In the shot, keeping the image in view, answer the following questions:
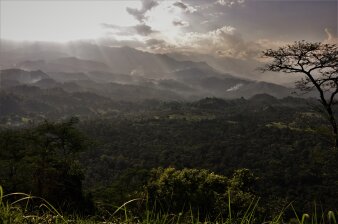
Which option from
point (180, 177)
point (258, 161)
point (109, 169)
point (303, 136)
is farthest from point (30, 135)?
point (303, 136)

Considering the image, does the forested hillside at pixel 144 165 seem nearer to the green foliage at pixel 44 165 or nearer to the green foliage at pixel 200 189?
the green foliage at pixel 44 165

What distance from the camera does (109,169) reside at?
140 m

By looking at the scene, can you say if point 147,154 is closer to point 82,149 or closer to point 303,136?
point 303,136

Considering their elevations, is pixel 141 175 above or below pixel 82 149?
below

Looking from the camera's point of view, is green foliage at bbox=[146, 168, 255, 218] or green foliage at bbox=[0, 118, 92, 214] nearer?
green foliage at bbox=[0, 118, 92, 214]

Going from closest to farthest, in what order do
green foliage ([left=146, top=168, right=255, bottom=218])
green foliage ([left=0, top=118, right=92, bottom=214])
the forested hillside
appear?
1. green foliage ([left=0, top=118, right=92, bottom=214])
2. the forested hillside
3. green foliage ([left=146, top=168, right=255, bottom=218])

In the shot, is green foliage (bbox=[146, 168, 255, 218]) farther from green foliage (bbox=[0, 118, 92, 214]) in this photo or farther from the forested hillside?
green foliage (bbox=[0, 118, 92, 214])

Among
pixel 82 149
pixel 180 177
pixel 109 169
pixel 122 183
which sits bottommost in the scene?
pixel 109 169

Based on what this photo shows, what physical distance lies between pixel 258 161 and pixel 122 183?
295ft

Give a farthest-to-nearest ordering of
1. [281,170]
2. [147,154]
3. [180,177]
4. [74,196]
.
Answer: [147,154]
[281,170]
[180,177]
[74,196]

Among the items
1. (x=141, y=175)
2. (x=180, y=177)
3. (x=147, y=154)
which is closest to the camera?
(x=180, y=177)

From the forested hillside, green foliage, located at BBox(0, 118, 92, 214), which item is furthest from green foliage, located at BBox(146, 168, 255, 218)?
green foliage, located at BBox(0, 118, 92, 214)

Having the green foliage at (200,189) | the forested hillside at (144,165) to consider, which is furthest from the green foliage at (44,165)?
the green foliage at (200,189)

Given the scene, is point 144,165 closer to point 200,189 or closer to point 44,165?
point 200,189
